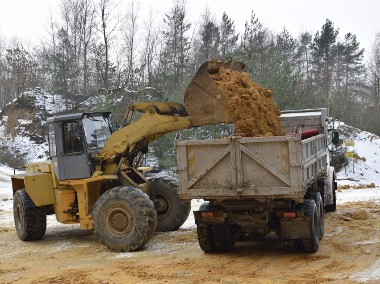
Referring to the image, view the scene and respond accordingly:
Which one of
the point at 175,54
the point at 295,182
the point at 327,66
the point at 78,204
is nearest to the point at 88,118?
the point at 78,204

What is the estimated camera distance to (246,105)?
31.3 ft

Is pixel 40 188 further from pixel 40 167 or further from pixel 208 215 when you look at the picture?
pixel 208 215

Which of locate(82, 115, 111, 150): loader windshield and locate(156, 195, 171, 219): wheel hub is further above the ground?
locate(82, 115, 111, 150): loader windshield

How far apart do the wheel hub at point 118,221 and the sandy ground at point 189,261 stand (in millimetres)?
431

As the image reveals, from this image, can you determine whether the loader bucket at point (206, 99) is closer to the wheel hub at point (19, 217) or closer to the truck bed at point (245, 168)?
the truck bed at point (245, 168)

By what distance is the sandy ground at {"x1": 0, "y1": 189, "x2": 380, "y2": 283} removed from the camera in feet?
26.1

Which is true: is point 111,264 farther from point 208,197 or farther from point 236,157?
point 236,157

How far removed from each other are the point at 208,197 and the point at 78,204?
3.56 meters

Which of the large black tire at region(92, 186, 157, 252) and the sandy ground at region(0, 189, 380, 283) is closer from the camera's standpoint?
the sandy ground at region(0, 189, 380, 283)

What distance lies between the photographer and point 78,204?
37.4ft

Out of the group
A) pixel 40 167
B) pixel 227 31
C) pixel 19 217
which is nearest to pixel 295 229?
pixel 40 167

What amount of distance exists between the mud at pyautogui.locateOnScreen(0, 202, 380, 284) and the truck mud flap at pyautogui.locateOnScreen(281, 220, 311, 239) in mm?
386

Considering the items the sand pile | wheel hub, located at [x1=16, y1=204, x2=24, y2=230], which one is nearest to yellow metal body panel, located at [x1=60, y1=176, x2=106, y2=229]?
wheel hub, located at [x1=16, y1=204, x2=24, y2=230]

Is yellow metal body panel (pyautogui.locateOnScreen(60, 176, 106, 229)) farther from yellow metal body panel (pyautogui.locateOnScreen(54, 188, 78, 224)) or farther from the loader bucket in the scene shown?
the loader bucket
